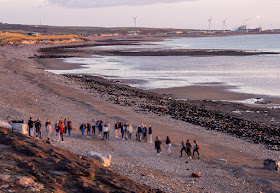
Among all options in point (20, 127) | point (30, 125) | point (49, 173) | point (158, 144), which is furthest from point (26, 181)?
point (20, 127)

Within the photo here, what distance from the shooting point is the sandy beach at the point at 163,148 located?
17.5 m

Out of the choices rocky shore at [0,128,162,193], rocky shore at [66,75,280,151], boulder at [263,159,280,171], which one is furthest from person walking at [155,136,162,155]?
rocky shore at [66,75,280,151]

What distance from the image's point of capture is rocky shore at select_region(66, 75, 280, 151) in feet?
88.9

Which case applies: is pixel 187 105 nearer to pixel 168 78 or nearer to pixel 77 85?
pixel 77 85

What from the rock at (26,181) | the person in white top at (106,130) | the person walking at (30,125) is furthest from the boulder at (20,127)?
the rock at (26,181)

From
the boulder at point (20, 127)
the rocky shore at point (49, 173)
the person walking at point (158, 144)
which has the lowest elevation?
the person walking at point (158, 144)

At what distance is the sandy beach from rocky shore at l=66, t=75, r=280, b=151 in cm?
115

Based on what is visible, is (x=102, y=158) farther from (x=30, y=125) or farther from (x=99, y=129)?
(x=30, y=125)

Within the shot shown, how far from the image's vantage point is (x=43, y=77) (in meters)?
54.1

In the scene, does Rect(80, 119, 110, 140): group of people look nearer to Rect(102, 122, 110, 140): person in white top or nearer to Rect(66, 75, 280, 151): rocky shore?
Rect(102, 122, 110, 140): person in white top

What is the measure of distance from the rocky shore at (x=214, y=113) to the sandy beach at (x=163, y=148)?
1151mm

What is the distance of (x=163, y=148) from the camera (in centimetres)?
2292

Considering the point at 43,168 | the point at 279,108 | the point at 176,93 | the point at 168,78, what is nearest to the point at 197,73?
the point at 168,78

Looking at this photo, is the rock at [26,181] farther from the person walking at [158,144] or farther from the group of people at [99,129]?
the group of people at [99,129]
